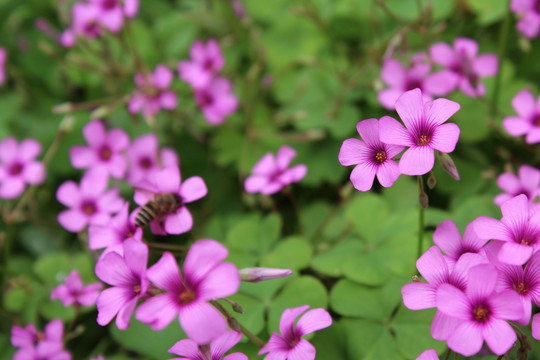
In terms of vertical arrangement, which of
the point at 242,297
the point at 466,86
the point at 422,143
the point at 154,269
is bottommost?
the point at 242,297

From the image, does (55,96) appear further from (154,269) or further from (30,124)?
(154,269)

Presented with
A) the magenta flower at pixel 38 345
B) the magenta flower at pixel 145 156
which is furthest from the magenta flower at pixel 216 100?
the magenta flower at pixel 38 345

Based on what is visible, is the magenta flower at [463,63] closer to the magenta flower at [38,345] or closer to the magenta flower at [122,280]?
the magenta flower at [122,280]

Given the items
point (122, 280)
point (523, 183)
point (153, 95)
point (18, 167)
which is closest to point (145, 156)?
point (153, 95)

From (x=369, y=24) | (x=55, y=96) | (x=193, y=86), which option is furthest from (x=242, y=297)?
(x=55, y=96)

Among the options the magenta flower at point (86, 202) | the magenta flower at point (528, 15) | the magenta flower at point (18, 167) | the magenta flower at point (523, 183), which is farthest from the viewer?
the magenta flower at point (18, 167)

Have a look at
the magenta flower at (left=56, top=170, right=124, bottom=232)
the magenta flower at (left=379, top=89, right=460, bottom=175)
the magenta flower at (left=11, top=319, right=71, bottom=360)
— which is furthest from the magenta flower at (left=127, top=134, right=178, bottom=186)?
the magenta flower at (left=379, top=89, right=460, bottom=175)
